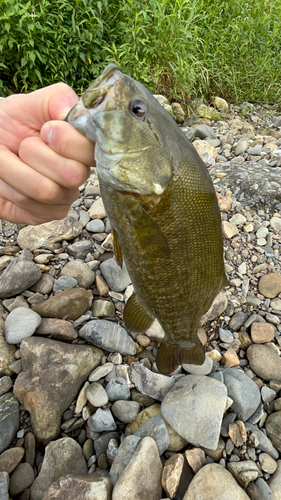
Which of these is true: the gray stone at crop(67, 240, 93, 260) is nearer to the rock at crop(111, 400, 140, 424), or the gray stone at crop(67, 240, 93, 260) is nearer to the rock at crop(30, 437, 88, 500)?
the rock at crop(111, 400, 140, 424)

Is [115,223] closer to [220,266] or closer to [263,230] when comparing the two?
[220,266]

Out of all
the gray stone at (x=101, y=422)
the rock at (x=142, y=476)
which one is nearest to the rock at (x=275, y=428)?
the rock at (x=142, y=476)

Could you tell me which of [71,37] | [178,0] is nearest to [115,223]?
[71,37]

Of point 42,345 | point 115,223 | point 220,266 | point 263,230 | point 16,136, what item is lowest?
point 263,230

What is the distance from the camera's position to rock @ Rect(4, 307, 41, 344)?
237 centimetres

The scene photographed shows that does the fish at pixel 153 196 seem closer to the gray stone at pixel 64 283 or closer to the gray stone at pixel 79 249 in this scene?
the gray stone at pixel 64 283

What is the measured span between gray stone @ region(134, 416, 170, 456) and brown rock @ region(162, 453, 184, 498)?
0.10 meters

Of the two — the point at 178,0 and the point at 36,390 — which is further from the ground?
the point at 178,0

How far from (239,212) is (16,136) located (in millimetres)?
2759

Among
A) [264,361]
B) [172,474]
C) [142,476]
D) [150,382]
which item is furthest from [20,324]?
[264,361]

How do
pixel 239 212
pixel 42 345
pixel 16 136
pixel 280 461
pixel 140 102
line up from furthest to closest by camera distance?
1. pixel 239 212
2. pixel 42 345
3. pixel 280 461
4. pixel 16 136
5. pixel 140 102

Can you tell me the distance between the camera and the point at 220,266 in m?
1.76

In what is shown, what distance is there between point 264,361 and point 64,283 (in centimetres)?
178

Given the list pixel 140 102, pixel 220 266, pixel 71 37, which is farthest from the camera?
pixel 71 37
